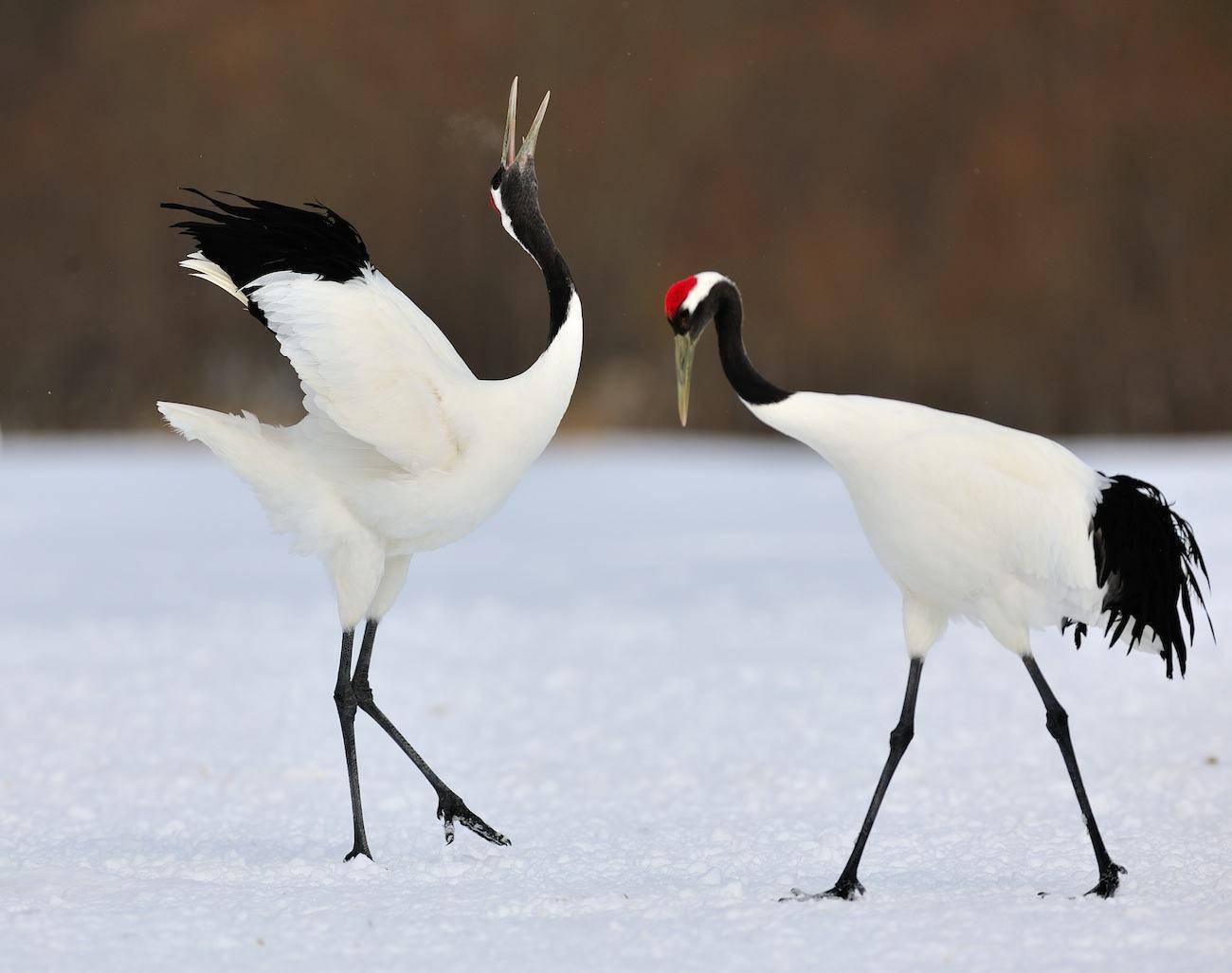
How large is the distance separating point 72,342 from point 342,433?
951cm

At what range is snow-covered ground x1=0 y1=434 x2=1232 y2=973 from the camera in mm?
3160

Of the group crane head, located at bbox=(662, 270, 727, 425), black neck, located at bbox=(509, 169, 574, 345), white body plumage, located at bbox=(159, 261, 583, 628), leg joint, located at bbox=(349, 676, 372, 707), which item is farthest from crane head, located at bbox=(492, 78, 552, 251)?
leg joint, located at bbox=(349, 676, 372, 707)

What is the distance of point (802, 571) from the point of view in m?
9.06

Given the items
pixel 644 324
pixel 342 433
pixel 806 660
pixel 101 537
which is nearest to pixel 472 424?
pixel 342 433

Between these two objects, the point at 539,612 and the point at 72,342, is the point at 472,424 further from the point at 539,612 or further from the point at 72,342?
the point at 72,342

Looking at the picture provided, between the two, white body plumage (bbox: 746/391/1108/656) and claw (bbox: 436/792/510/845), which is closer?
white body plumage (bbox: 746/391/1108/656)

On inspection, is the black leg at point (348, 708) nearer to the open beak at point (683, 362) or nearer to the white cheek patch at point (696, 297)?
the open beak at point (683, 362)

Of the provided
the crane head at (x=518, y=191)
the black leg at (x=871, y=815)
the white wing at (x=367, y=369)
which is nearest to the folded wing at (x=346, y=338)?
the white wing at (x=367, y=369)

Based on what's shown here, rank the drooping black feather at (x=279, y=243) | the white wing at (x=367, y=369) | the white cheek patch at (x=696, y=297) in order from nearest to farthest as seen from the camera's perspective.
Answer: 1. the white cheek patch at (x=696, y=297)
2. the white wing at (x=367, y=369)
3. the drooping black feather at (x=279, y=243)

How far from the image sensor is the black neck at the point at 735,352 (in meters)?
3.61

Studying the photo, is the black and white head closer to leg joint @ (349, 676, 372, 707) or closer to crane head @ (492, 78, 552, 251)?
crane head @ (492, 78, 552, 251)

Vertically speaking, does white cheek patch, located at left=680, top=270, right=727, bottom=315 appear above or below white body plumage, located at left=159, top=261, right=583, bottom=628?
above

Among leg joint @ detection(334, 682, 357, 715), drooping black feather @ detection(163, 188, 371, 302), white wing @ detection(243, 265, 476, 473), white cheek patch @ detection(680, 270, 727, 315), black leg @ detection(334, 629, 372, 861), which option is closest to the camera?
white cheek patch @ detection(680, 270, 727, 315)

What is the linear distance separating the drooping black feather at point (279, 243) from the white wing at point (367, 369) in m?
0.05
